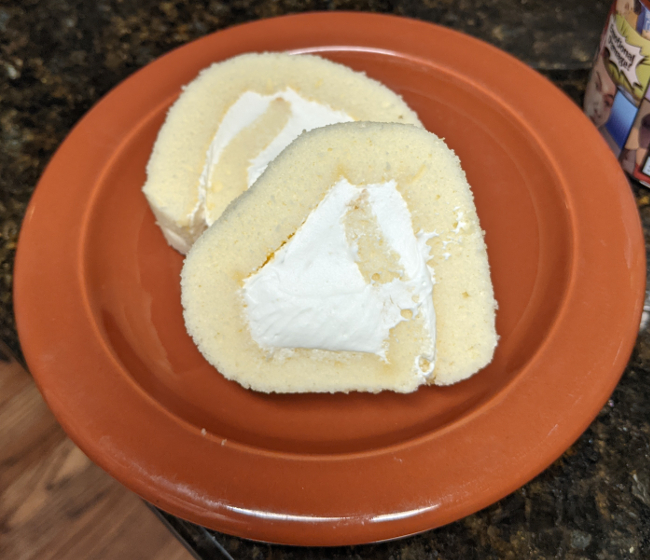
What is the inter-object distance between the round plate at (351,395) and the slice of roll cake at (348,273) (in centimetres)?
5

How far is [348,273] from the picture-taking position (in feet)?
2.23

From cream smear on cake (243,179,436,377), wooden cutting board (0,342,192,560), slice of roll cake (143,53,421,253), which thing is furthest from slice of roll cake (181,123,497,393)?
wooden cutting board (0,342,192,560)

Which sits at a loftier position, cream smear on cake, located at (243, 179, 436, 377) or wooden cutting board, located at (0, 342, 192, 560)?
cream smear on cake, located at (243, 179, 436, 377)

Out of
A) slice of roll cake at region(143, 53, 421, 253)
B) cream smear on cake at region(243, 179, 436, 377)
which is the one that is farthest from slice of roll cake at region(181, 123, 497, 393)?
slice of roll cake at region(143, 53, 421, 253)

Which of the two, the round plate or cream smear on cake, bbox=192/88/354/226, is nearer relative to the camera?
the round plate

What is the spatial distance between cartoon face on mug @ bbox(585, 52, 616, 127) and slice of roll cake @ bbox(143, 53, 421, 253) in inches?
11.3

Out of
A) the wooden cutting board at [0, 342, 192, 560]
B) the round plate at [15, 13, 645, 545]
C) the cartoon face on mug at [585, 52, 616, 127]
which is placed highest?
the cartoon face on mug at [585, 52, 616, 127]

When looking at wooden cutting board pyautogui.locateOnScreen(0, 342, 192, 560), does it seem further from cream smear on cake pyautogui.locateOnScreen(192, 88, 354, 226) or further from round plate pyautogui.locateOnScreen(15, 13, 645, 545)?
cream smear on cake pyautogui.locateOnScreen(192, 88, 354, 226)

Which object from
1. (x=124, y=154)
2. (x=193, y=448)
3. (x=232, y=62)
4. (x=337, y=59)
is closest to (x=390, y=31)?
(x=337, y=59)

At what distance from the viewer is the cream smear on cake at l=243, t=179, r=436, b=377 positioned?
67cm

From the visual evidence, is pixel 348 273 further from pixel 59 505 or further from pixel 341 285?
pixel 59 505

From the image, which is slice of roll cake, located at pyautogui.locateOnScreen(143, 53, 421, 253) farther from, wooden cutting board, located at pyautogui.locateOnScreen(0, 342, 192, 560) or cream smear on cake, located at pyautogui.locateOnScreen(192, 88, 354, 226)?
wooden cutting board, located at pyautogui.locateOnScreen(0, 342, 192, 560)

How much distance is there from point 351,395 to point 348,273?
0.18 metres

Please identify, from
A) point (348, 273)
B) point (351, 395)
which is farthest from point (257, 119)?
point (351, 395)
